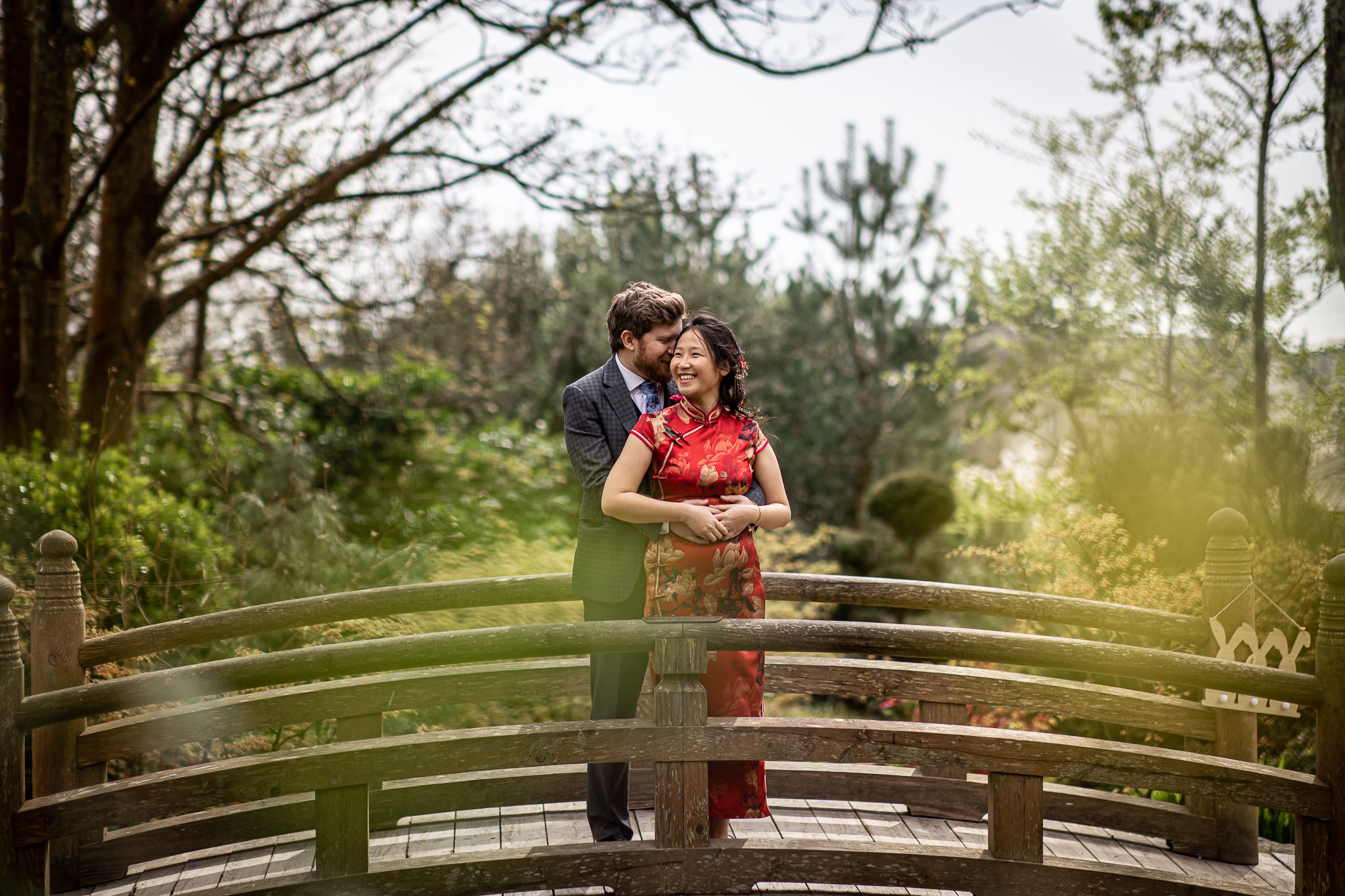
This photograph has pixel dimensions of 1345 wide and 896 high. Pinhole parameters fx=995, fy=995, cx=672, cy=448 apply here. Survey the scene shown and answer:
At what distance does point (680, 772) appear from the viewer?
129 inches

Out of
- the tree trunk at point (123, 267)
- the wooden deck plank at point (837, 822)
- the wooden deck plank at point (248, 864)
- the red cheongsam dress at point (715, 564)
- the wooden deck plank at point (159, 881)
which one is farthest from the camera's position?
the tree trunk at point (123, 267)

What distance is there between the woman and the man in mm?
110

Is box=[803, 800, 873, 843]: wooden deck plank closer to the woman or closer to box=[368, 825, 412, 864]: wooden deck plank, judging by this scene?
the woman

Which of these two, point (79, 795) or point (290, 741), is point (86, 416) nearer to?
point (290, 741)

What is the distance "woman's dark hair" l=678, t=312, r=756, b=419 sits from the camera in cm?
321

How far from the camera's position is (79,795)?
301 cm

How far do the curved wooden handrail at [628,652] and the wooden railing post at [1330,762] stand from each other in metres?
0.07

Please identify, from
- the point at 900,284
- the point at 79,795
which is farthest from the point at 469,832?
the point at 900,284

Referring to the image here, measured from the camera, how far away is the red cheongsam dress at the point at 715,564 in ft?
10.6

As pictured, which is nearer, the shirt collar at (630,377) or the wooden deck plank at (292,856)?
the shirt collar at (630,377)

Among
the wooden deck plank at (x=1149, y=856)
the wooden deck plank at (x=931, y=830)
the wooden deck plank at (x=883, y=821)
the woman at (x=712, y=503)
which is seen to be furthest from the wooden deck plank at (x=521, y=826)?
the wooden deck plank at (x=1149, y=856)

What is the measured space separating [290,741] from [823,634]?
3.02m

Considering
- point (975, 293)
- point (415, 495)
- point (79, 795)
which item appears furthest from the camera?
point (975, 293)

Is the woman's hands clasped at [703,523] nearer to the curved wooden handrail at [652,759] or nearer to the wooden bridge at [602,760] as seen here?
the wooden bridge at [602,760]
